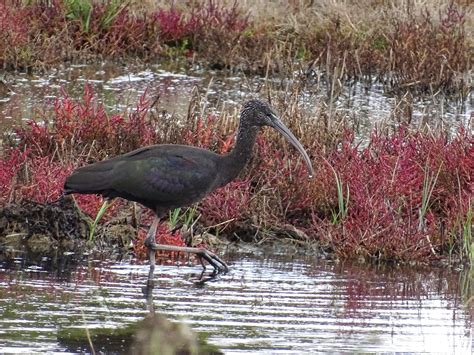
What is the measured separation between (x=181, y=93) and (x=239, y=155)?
21.2 ft

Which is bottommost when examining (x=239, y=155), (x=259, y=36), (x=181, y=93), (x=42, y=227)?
(x=42, y=227)

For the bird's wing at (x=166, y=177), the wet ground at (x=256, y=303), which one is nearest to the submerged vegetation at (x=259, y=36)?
the wet ground at (x=256, y=303)

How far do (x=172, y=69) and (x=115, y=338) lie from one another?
1023 centimetres

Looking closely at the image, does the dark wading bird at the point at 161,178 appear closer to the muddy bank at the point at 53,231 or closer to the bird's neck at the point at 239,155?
the bird's neck at the point at 239,155

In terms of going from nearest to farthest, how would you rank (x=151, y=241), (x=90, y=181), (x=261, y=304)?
(x=261, y=304)
(x=90, y=181)
(x=151, y=241)

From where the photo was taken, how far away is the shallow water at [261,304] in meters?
7.18

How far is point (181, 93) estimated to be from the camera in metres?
15.6

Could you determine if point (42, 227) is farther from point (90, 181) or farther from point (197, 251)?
point (197, 251)

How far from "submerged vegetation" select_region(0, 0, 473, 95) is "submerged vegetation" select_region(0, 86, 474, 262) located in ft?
14.2

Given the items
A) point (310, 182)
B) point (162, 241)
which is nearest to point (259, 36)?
point (310, 182)

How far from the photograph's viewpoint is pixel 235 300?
26.9 feet

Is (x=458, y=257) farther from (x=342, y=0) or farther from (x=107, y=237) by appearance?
(x=342, y=0)

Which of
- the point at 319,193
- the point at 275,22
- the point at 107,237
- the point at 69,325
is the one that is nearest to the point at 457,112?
the point at 275,22

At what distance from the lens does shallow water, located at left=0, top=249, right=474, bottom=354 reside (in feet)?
23.5
